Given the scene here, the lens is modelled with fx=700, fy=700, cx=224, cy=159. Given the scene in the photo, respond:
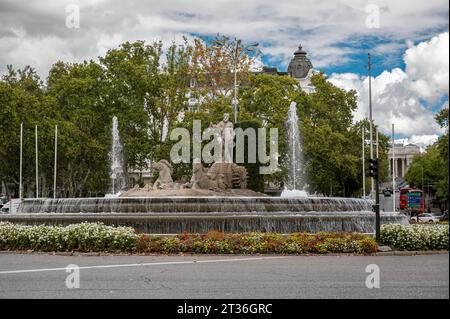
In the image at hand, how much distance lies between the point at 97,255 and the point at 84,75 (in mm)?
48265

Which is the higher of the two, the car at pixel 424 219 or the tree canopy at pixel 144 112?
the tree canopy at pixel 144 112

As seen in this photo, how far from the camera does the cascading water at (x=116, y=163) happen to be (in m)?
64.8

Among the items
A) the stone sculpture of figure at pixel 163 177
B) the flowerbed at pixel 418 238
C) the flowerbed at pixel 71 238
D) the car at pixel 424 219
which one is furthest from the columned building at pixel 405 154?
the flowerbed at pixel 71 238

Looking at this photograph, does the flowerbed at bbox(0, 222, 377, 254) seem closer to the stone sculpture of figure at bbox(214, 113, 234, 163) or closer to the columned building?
the stone sculpture of figure at bbox(214, 113, 234, 163)

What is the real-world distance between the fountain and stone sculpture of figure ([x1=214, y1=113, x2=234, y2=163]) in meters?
0.24

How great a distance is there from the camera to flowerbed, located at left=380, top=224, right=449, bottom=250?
22844 millimetres

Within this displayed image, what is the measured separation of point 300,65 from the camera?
117375 mm

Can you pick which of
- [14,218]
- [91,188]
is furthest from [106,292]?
[91,188]

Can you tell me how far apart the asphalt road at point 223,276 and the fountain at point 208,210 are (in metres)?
5.24

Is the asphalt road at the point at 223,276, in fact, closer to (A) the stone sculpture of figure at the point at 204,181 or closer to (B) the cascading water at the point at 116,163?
(A) the stone sculpture of figure at the point at 204,181

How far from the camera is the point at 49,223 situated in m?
27.7

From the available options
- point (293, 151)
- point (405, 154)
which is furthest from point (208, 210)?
point (405, 154)

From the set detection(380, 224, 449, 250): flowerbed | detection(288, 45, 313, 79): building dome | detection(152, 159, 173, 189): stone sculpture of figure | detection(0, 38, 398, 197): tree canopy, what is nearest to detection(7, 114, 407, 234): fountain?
detection(152, 159, 173, 189): stone sculpture of figure

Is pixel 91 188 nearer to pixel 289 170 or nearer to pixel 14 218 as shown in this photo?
pixel 289 170
